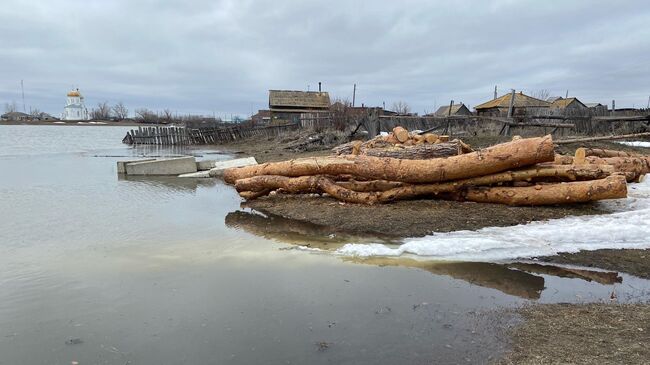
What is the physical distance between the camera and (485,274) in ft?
17.1

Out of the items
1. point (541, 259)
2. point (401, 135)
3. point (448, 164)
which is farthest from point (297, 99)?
point (541, 259)

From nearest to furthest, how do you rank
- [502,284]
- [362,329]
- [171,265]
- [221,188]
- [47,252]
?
[362,329] → [502,284] → [171,265] → [47,252] → [221,188]

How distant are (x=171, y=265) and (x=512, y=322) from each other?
3.88 metres

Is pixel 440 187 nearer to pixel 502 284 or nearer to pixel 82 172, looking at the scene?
pixel 502 284

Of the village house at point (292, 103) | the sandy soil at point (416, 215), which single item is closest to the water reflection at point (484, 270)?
the sandy soil at point (416, 215)

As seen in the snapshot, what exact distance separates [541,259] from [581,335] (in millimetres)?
2321

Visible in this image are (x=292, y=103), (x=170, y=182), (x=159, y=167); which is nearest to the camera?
(x=170, y=182)

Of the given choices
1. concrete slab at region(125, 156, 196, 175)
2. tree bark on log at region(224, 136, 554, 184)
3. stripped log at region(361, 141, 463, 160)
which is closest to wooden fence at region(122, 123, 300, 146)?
concrete slab at region(125, 156, 196, 175)

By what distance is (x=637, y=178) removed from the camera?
10.5 meters

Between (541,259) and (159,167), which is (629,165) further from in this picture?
(159,167)

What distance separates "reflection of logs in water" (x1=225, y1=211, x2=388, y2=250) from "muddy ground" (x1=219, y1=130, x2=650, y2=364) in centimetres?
25

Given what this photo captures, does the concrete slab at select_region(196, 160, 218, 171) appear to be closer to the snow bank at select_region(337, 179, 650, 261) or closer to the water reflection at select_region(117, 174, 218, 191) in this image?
the water reflection at select_region(117, 174, 218, 191)

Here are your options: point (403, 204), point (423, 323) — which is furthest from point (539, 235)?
point (423, 323)

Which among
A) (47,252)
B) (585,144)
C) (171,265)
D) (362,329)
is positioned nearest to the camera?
(362,329)
